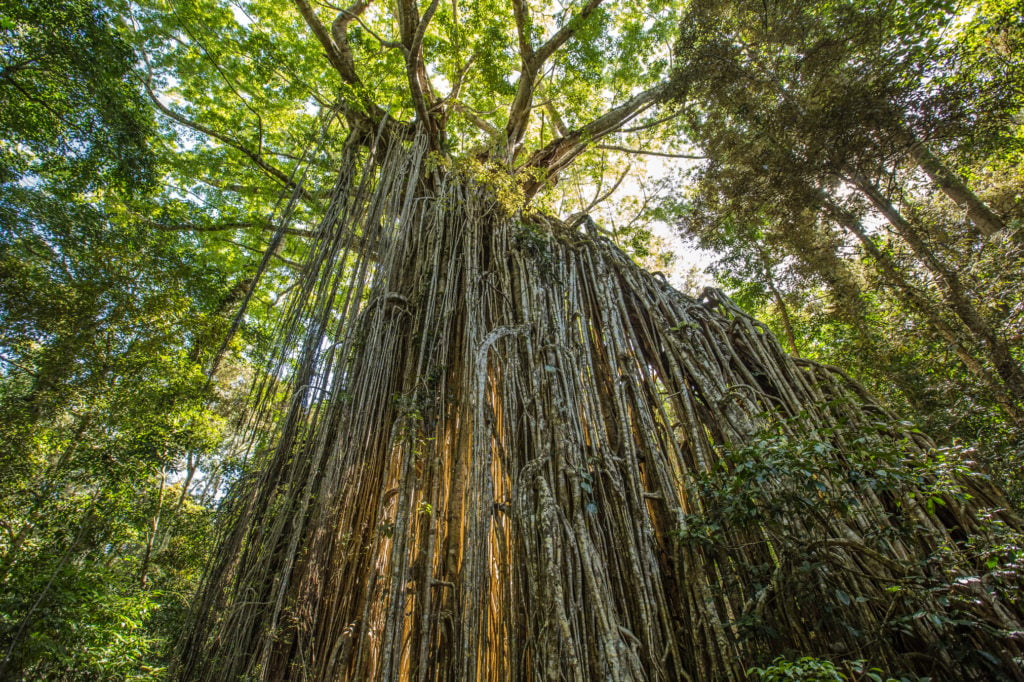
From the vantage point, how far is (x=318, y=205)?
5.12m

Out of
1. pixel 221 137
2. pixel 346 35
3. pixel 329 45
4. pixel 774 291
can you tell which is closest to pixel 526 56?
pixel 329 45

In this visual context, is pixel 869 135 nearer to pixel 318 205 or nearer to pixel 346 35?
pixel 346 35

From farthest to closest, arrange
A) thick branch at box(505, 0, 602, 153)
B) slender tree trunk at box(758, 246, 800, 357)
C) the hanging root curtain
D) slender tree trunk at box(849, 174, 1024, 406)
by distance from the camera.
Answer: slender tree trunk at box(758, 246, 800, 357)
thick branch at box(505, 0, 602, 153)
slender tree trunk at box(849, 174, 1024, 406)
the hanging root curtain

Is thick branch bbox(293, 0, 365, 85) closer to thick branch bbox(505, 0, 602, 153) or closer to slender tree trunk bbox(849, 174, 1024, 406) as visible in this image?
thick branch bbox(505, 0, 602, 153)

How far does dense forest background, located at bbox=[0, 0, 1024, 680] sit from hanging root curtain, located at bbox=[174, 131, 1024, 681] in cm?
39

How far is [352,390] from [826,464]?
2550 millimetres

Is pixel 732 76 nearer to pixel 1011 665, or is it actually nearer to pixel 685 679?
pixel 1011 665

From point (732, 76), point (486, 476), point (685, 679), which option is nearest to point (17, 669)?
point (486, 476)

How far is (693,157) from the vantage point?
6043mm

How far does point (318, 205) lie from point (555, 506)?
4.46 m

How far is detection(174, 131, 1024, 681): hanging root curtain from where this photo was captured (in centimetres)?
195

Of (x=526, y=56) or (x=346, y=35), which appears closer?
(x=526, y=56)

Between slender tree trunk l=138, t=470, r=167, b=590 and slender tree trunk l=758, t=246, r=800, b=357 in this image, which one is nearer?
slender tree trunk l=138, t=470, r=167, b=590

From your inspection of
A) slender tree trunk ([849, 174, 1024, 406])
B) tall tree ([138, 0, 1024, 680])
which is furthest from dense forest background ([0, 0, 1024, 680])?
tall tree ([138, 0, 1024, 680])
